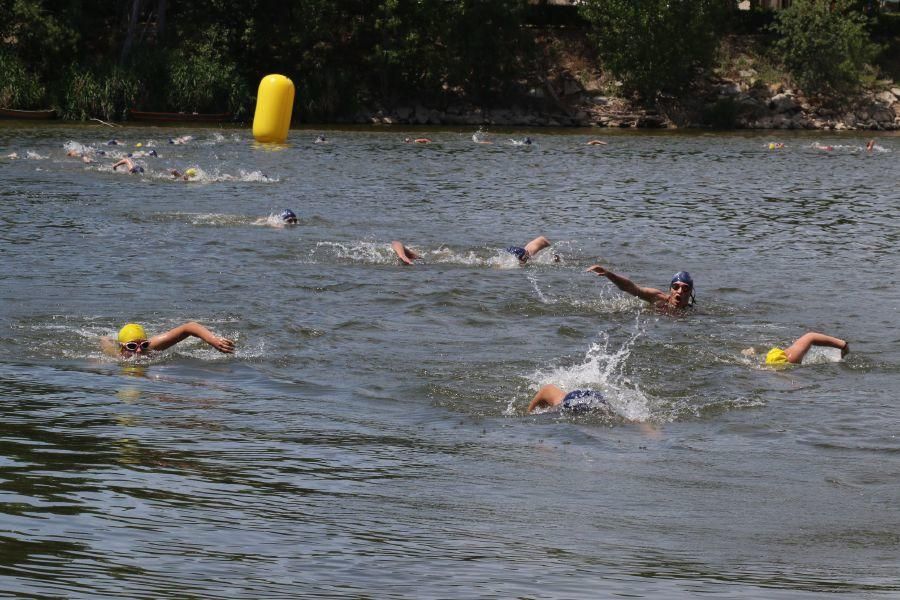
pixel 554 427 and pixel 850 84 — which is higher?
pixel 850 84

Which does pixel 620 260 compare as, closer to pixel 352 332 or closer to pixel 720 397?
pixel 352 332

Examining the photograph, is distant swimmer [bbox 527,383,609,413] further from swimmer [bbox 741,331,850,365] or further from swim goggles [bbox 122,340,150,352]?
swim goggles [bbox 122,340,150,352]

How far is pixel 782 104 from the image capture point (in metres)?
61.4

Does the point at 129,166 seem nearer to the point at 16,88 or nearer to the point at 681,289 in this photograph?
the point at 681,289

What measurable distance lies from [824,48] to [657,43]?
769 cm

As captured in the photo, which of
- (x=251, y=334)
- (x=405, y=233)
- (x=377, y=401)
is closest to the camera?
(x=377, y=401)

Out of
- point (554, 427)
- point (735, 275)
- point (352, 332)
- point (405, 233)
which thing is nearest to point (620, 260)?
point (735, 275)

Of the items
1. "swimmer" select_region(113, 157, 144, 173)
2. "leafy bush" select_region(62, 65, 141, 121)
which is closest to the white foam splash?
"swimmer" select_region(113, 157, 144, 173)

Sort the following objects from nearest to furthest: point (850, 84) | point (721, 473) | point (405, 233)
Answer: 1. point (721, 473)
2. point (405, 233)
3. point (850, 84)

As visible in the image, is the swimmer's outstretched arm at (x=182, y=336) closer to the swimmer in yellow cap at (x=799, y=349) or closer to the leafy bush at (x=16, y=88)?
the swimmer in yellow cap at (x=799, y=349)

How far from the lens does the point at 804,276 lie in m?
19.6

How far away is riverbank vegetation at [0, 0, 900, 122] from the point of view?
59.4 meters

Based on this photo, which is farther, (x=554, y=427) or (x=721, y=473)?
(x=554, y=427)

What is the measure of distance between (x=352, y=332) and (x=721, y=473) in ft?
20.4
